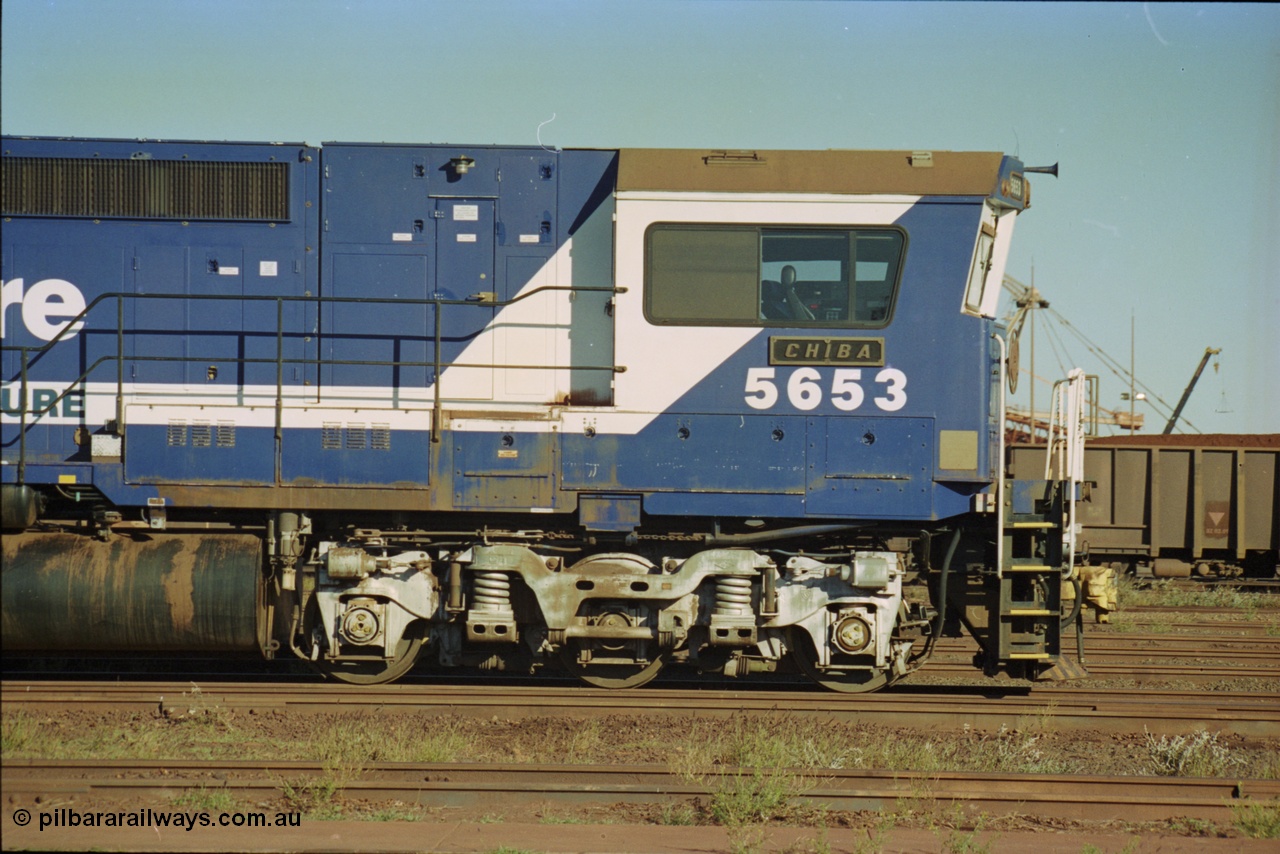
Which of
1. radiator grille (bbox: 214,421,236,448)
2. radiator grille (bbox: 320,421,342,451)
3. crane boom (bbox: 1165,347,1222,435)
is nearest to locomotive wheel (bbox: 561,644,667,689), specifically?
radiator grille (bbox: 320,421,342,451)

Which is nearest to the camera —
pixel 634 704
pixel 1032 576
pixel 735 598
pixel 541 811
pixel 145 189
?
pixel 541 811

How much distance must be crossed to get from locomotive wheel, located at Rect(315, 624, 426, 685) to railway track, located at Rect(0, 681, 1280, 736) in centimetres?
13

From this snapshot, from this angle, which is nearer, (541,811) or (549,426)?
(541,811)

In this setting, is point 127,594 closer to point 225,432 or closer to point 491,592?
point 225,432

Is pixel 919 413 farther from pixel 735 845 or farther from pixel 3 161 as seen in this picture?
pixel 3 161

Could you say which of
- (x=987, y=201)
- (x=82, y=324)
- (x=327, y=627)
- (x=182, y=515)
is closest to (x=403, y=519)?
(x=327, y=627)

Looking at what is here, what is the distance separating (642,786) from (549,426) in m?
2.89

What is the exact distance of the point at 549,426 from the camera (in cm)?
838

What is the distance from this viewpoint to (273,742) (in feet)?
24.3

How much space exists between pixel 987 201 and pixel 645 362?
116 inches

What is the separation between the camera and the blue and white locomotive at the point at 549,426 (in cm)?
833

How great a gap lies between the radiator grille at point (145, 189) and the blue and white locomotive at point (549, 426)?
0.10ft

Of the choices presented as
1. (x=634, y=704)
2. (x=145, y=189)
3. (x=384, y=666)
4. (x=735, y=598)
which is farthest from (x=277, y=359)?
(x=735, y=598)

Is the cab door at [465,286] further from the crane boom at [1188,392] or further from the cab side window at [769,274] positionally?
the crane boom at [1188,392]
